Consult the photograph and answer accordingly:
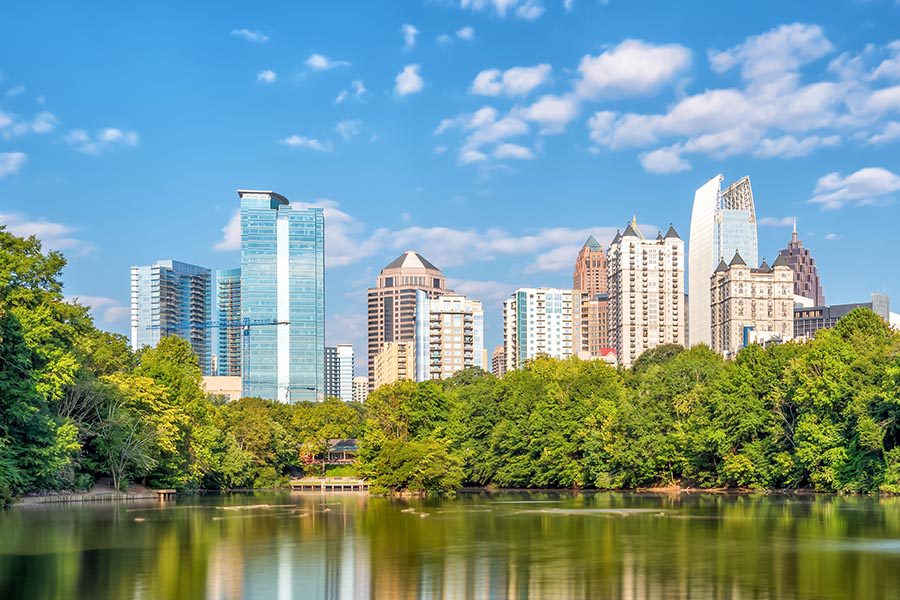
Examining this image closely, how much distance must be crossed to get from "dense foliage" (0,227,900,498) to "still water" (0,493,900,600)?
9425 millimetres

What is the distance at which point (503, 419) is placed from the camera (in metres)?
104

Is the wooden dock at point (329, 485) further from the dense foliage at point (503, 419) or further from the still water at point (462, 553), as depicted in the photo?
the still water at point (462, 553)

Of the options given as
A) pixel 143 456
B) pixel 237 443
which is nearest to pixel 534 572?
pixel 143 456

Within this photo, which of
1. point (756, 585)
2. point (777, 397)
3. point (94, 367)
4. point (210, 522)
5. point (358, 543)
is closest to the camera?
point (756, 585)

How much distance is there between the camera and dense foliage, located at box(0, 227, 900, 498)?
64688mm

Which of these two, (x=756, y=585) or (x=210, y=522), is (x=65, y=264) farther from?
(x=756, y=585)

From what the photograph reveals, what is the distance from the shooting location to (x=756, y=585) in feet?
87.2

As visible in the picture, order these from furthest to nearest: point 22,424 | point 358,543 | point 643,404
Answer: point 643,404
point 22,424
point 358,543

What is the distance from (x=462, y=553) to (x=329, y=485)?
9041cm

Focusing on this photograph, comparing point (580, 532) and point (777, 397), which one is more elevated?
point (777, 397)

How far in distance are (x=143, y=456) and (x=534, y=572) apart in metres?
55.9

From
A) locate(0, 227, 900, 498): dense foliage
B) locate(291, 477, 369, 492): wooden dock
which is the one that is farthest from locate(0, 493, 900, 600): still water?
locate(291, 477, 369, 492): wooden dock

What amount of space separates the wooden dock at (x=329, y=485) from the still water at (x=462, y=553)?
191 ft

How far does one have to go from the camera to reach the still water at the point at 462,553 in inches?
1043
